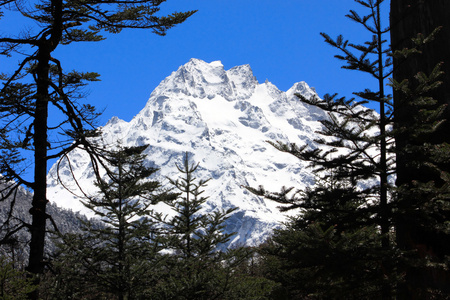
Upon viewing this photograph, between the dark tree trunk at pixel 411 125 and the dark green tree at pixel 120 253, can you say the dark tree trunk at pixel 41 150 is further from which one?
the dark tree trunk at pixel 411 125

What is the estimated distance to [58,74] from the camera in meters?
8.34

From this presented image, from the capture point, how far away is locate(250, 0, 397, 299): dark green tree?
17.7 ft

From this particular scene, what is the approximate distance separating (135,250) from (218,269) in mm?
1892

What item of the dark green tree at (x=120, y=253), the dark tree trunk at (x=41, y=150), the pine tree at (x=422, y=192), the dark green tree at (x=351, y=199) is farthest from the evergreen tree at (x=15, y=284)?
the pine tree at (x=422, y=192)

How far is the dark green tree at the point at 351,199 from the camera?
5.39 meters

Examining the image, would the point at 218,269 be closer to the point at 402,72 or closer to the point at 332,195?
the point at 332,195

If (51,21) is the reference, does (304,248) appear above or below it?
Answer: below

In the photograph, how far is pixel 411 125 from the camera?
18.7 feet

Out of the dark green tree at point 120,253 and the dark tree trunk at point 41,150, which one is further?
the dark green tree at point 120,253

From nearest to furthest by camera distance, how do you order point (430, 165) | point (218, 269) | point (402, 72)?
point (430, 165), point (402, 72), point (218, 269)

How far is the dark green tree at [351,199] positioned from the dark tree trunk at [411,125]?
0.60 ft

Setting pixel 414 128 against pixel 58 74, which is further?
pixel 58 74

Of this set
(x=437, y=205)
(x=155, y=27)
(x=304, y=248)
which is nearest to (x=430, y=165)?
(x=437, y=205)

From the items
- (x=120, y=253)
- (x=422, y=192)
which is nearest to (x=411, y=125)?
(x=422, y=192)
